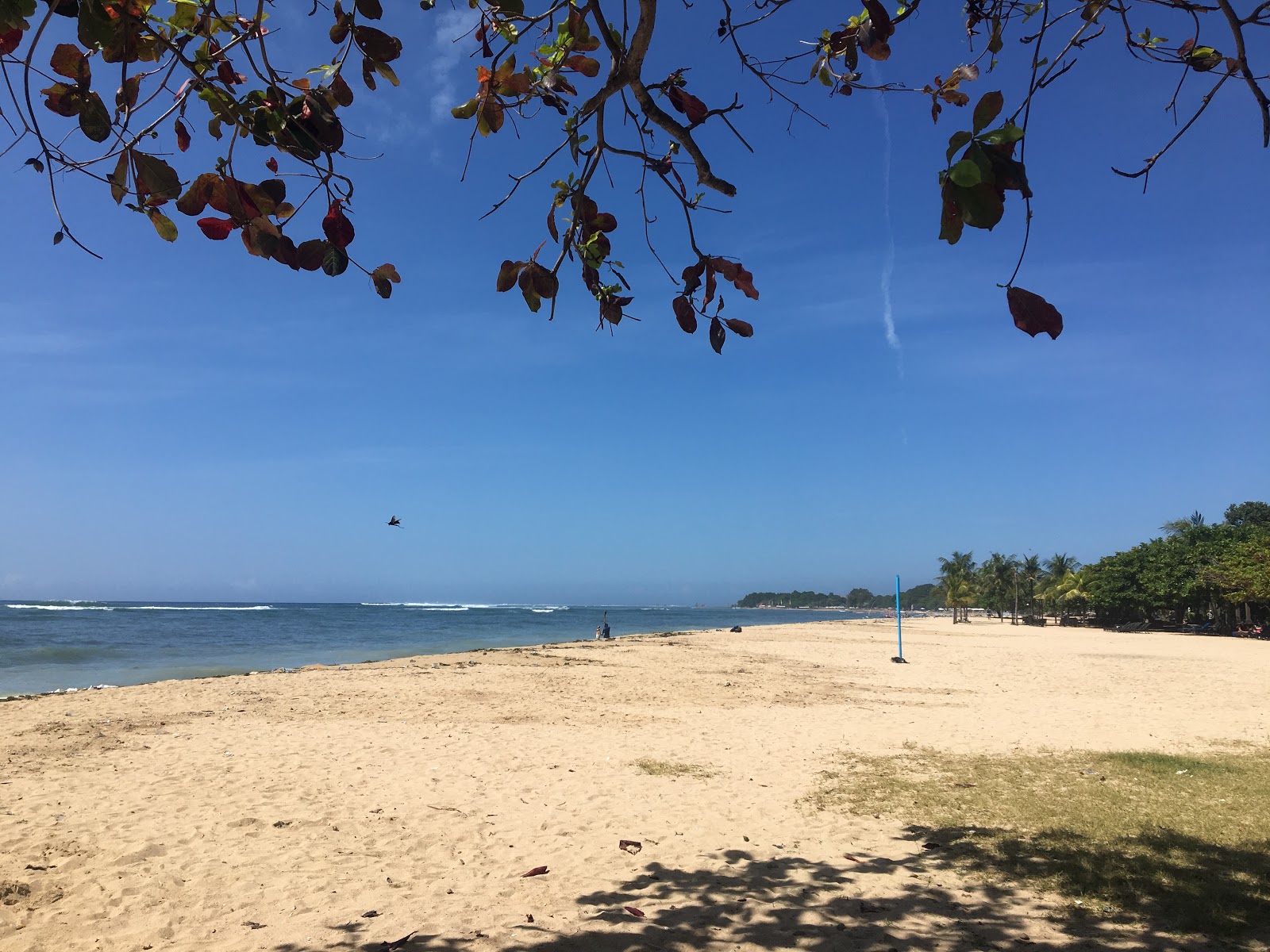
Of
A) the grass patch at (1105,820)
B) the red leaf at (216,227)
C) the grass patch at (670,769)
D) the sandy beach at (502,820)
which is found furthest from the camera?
the grass patch at (670,769)

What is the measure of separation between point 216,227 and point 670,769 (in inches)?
249

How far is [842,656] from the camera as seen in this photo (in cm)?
2309

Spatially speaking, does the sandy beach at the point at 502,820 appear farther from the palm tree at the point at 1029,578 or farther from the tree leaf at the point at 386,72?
the palm tree at the point at 1029,578

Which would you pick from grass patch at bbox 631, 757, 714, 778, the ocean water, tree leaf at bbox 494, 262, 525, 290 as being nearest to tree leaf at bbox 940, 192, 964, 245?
tree leaf at bbox 494, 262, 525, 290

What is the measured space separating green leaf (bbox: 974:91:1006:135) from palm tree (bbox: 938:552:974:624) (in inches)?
2957

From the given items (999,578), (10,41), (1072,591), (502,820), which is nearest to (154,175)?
(10,41)

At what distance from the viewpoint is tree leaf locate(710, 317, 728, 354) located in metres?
2.30

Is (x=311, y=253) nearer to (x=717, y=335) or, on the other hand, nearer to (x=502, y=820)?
(x=717, y=335)

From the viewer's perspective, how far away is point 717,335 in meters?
2.31

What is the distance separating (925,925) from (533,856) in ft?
7.89

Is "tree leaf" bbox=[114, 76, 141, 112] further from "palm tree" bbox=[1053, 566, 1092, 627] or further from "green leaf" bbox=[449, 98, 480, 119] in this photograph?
"palm tree" bbox=[1053, 566, 1092, 627]

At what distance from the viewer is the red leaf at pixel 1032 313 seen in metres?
1.30

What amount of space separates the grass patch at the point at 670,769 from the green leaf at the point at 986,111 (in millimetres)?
6344

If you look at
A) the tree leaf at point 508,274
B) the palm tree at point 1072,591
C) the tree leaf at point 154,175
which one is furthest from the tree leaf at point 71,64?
the palm tree at point 1072,591
